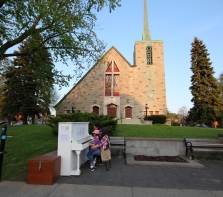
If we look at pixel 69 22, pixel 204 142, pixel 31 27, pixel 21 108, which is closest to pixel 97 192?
pixel 204 142

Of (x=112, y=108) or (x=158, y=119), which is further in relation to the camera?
(x=112, y=108)

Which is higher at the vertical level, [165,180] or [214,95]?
[214,95]

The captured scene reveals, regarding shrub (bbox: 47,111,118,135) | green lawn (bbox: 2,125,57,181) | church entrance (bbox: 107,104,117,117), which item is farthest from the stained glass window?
green lawn (bbox: 2,125,57,181)

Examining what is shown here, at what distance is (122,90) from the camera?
116 ft

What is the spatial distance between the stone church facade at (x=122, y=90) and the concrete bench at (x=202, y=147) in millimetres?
24099

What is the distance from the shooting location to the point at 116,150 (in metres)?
9.27

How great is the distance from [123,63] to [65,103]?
12922 mm

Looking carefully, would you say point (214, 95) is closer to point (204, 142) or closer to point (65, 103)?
point (65, 103)

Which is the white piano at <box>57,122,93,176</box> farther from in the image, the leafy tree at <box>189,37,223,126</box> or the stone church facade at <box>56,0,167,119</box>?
the leafy tree at <box>189,37,223,126</box>

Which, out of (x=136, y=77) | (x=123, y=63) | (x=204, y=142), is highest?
(x=123, y=63)

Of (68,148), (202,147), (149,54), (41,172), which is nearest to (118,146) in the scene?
(68,148)

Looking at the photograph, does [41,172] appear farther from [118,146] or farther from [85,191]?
[118,146]

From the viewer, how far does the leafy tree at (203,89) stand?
1501 inches

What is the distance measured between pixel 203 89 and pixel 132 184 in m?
39.3
